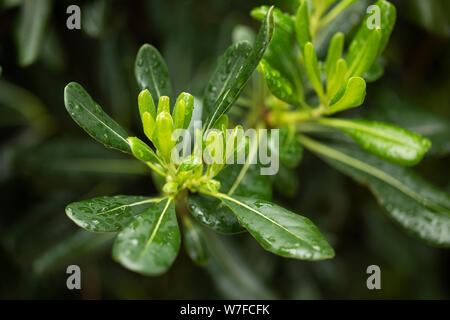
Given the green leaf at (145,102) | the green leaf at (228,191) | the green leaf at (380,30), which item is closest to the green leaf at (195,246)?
the green leaf at (228,191)

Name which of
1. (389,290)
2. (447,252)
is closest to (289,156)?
(447,252)

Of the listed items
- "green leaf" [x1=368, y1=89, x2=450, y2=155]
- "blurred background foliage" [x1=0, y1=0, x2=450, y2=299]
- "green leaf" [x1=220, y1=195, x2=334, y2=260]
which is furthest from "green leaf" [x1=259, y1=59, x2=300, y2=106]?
"green leaf" [x1=368, y1=89, x2=450, y2=155]

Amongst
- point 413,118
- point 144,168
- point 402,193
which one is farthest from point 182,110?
point 413,118

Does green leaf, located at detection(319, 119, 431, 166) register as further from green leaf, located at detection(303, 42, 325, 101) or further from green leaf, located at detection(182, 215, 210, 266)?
green leaf, located at detection(182, 215, 210, 266)

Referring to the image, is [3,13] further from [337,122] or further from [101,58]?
[337,122]

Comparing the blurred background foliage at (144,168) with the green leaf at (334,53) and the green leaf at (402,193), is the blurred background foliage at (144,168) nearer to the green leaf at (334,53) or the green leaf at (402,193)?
the green leaf at (402,193)
